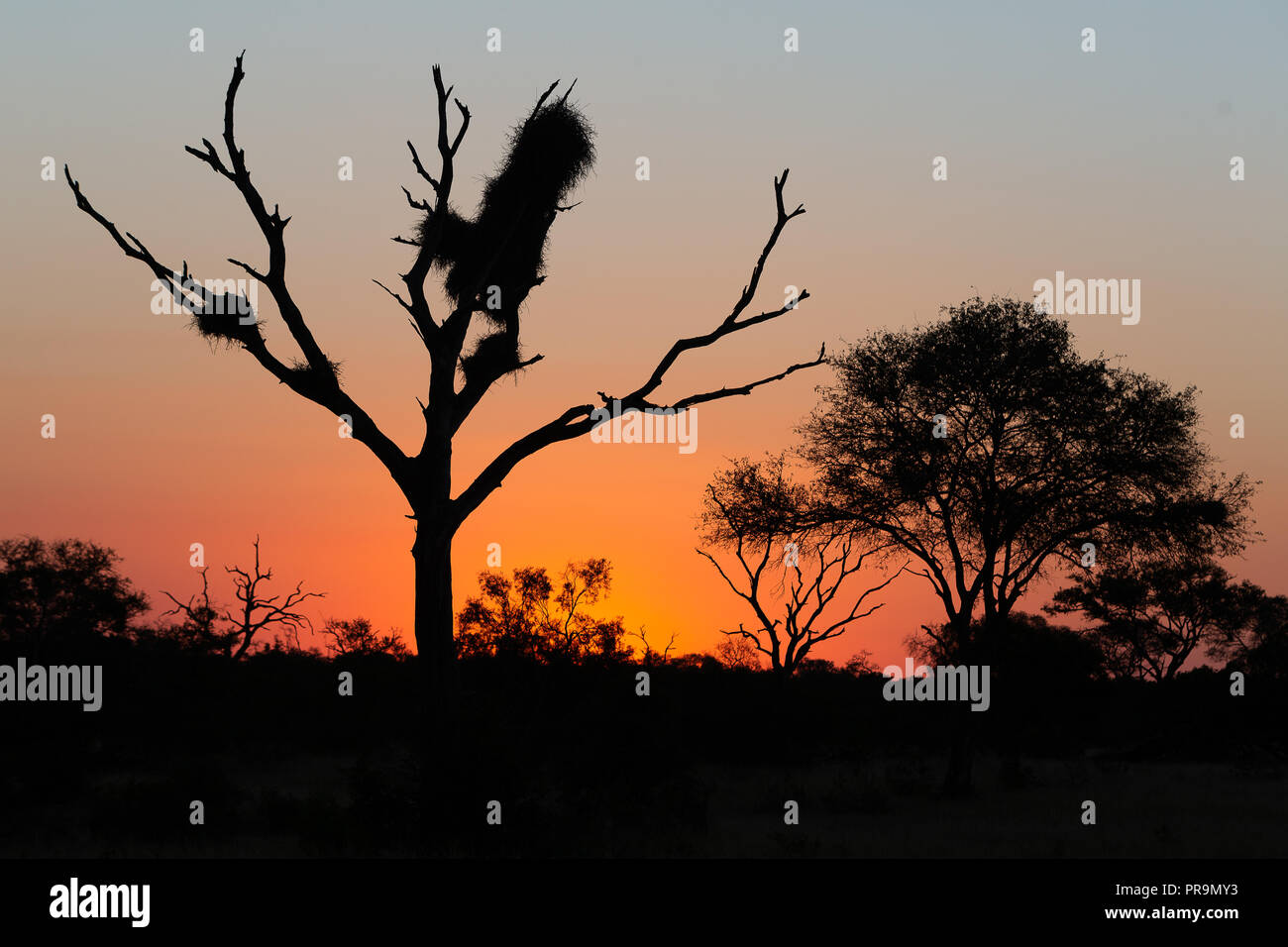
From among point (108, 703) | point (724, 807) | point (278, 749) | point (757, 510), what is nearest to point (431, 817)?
point (724, 807)

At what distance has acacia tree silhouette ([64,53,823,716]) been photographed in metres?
14.9

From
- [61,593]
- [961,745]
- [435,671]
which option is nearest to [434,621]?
[435,671]

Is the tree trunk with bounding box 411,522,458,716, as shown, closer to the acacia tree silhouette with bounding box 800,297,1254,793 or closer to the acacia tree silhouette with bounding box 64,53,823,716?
the acacia tree silhouette with bounding box 64,53,823,716

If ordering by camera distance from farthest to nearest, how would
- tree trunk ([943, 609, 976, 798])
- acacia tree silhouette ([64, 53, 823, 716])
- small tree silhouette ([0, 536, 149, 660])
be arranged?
1. small tree silhouette ([0, 536, 149, 660])
2. tree trunk ([943, 609, 976, 798])
3. acacia tree silhouette ([64, 53, 823, 716])

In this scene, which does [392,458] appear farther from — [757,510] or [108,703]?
[108,703]

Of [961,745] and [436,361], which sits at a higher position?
[436,361]

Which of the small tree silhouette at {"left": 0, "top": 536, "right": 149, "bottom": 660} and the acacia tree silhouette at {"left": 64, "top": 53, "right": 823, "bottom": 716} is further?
the small tree silhouette at {"left": 0, "top": 536, "right": 149, "bottom": 660}

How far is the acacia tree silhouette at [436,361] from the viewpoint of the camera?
14.9 m

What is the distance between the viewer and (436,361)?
1658cm

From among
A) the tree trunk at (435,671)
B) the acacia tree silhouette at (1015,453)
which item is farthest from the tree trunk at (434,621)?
the acacia tree silhouette at (1015,453)

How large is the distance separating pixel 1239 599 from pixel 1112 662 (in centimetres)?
716

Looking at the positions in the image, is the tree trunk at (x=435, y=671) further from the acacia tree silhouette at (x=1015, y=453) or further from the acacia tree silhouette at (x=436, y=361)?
the acacia tree silhouette at (x=1015, y=453)

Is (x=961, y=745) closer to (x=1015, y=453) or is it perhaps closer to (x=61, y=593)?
(x=1015, y=453)

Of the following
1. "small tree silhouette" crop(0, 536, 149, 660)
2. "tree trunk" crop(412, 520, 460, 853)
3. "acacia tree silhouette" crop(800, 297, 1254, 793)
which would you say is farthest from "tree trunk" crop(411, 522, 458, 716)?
"small tree silhouette" crop(0, 536, 149, 660)
